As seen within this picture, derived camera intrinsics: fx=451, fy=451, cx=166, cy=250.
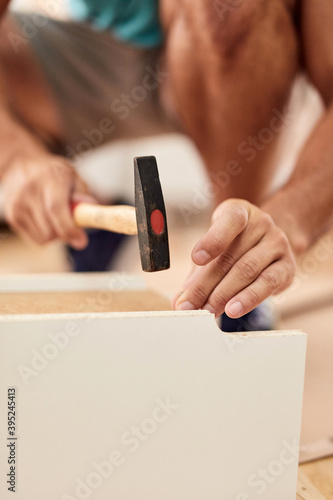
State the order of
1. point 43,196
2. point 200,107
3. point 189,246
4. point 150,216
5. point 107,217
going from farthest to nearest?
point 189,246 < point 200,107 < point 43,196 < point 107,217 < point 150,216

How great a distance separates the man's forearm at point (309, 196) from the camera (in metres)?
0.81

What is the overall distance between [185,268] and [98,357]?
186 cm

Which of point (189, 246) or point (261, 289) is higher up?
point (261, 289)

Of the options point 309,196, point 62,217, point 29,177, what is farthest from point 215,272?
Result: point 29,177

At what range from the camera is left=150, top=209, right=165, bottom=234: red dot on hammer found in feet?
1.88

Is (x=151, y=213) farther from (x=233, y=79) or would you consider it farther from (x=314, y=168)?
(x=233, y=79)

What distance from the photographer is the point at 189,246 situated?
278 centimetres

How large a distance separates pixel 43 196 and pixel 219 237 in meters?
0.56

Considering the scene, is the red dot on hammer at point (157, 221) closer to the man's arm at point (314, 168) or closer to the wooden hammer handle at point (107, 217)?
the wooden hammer handle at point (107, 217)

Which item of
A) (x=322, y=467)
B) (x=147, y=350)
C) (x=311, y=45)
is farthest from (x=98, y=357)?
(x=311, y=45)

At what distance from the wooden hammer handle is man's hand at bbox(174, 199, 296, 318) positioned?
5.0 inches

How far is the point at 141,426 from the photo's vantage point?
0.52 meters

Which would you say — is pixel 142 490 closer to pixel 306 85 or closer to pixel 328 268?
pixel 306 85

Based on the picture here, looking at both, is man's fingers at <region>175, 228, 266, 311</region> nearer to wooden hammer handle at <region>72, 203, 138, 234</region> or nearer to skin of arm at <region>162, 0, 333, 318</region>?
skin of arm at <region>162, 0, 333, 318</region>
